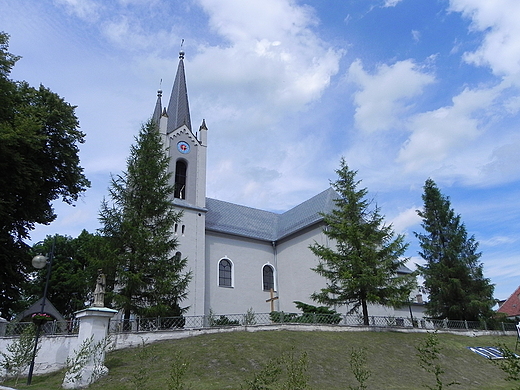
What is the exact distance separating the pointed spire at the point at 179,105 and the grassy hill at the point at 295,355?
20328mm

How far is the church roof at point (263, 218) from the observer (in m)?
30.0

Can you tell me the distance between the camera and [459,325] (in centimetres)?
2398

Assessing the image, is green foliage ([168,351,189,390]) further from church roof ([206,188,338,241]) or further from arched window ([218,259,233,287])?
church roof ([206,188,338,241])

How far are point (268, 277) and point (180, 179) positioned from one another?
391 inches

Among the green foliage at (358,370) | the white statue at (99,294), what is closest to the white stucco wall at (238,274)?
the white statue at (99,294)

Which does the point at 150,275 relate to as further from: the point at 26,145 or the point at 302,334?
the point at 26,145

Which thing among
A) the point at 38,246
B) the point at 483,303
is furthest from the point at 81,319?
the point at 38,246

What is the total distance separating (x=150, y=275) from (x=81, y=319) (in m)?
5.53

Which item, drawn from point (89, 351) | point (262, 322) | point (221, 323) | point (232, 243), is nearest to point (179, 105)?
point (232, 243)

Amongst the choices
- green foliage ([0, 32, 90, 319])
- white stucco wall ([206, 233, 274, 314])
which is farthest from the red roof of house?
green foliage ([0, 32, 90, 319])

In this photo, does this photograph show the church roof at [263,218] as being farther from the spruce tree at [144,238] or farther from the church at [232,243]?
the spruce tree at [144,238]

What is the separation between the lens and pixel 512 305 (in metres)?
42.1

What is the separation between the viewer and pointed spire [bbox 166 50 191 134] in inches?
1273

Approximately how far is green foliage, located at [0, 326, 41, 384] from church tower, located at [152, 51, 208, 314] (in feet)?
42.3
